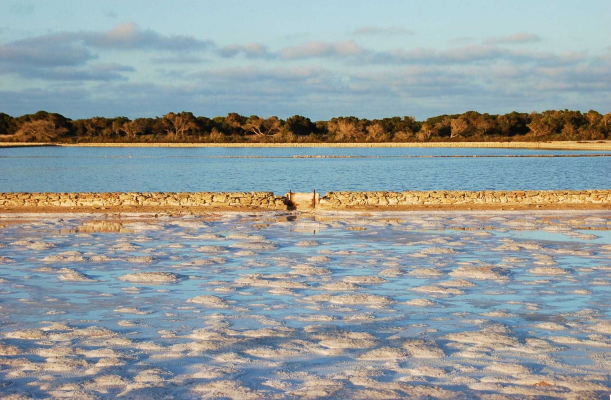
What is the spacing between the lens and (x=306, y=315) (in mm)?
6938

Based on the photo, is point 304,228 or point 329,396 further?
point 304,228

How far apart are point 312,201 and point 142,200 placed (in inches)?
164

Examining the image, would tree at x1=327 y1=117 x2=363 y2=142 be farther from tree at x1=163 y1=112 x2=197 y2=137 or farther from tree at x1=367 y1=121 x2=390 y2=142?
tree at x1=163 y1=112 x2=197 y2=137

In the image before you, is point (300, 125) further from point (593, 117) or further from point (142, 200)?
point (142, 200)

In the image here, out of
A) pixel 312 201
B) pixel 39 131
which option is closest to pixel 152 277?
pixel 312 201

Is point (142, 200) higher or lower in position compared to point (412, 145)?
lower

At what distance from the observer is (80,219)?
15.2 m

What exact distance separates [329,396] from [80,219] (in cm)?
1147

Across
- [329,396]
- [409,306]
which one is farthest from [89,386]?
[409,306]

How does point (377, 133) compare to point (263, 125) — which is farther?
point (263, 125)

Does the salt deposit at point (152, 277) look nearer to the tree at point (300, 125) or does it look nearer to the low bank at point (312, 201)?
the low bank at point (312, 201)

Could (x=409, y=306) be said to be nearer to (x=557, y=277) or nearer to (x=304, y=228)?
(x=557, y=277)

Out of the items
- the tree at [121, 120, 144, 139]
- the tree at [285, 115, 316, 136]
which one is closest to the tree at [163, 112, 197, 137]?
the tree at [121, 120, 144, 139]

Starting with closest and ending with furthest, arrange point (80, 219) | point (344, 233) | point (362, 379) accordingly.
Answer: point (362, 379)
point (344, 233)
point (80, 219)
